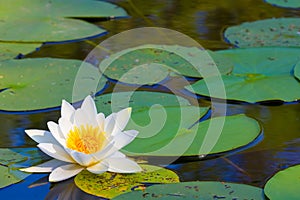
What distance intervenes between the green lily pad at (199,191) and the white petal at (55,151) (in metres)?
0.18

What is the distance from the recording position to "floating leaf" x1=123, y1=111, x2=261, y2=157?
1.49 metres

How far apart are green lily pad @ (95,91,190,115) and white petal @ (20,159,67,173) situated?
1.02ft

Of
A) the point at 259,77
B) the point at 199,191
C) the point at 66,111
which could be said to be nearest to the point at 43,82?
the point at 66,111

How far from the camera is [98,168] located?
137 centimetres

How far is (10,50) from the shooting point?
2.17 meters

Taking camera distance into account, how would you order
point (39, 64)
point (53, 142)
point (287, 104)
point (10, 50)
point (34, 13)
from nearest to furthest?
point (53, 142) → point (287, 104) → point (39, 64) → point (10, 50) → point (34, 13)

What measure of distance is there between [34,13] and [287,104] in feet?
3.94

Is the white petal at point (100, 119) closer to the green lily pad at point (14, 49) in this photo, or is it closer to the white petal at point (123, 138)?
the white petal at point (123, 138)

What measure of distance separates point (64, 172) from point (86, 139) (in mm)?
94

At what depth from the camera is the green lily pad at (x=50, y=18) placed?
2.33 meters

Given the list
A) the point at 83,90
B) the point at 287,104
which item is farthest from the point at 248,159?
the point at 83,90

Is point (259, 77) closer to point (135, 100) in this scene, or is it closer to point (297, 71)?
point (297, 71)

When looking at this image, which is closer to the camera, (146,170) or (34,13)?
(146,170)

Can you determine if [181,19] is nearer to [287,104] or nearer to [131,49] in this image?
[131,49]
